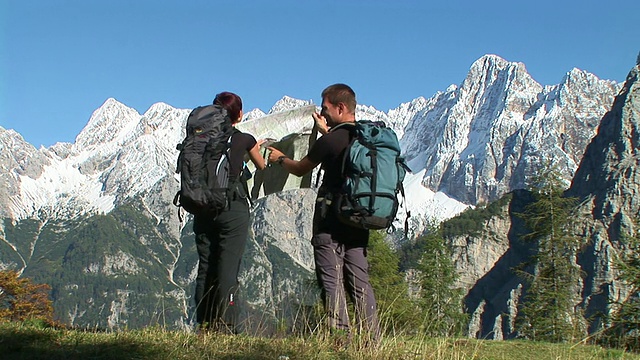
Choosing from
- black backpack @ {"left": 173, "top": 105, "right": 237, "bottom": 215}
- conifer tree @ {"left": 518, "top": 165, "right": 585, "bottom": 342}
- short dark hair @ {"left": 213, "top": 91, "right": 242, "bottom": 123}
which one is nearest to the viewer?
black backpack @ {"left": 173, "top": 105, "right": 237, "bottom": 215}

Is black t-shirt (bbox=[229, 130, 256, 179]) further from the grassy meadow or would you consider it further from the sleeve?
the grassy meadow

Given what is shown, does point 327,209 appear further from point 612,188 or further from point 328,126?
point 612,188

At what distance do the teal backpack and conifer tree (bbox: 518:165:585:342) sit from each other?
25831 millimetres

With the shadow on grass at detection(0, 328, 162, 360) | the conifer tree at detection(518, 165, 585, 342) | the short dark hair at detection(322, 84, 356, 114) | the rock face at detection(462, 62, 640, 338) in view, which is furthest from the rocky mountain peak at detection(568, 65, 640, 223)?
the shadow on grass at detection(0, 328, 162, 360)

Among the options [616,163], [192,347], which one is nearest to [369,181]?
[192,347]

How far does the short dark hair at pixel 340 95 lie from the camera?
255 inches

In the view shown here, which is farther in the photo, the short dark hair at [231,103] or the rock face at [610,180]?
the rock face at [610,180]

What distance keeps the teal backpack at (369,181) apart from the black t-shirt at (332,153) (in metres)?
0.12

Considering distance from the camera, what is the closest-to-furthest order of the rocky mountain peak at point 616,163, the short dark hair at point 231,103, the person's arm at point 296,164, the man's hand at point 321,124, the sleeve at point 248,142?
the person's arm at point 296,164
the man's hand at point 321,124
the sleeve at point 248,142
the short dark hair at point 231,103
the rocky mountain peak at point 616,163

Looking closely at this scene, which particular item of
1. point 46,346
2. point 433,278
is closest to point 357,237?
point 46,346

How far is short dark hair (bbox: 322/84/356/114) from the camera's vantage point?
6473 mm

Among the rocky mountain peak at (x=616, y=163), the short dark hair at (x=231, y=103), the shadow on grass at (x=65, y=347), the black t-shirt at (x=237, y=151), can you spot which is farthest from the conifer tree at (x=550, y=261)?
the rocky mountain peak at (x=616, y=163)

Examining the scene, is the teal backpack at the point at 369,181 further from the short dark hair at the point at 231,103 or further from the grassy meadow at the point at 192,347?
the short dark hair at the point at 231,103

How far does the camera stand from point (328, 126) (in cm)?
676
